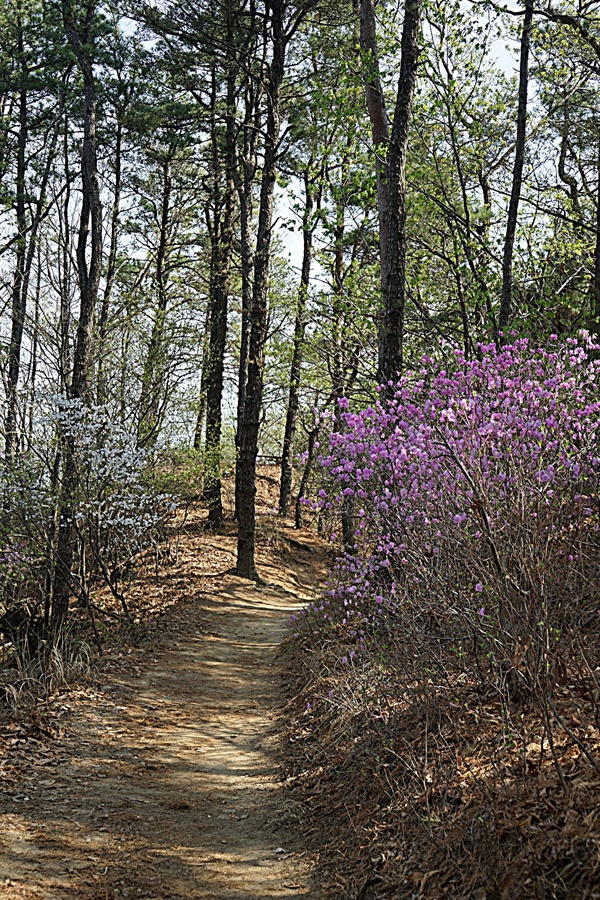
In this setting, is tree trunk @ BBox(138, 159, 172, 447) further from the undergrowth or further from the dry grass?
the dry grass

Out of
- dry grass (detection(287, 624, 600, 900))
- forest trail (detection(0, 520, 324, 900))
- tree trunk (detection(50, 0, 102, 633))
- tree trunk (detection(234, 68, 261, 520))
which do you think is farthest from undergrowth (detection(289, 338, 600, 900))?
tree trunk (detection(234, 68, 261, 520))

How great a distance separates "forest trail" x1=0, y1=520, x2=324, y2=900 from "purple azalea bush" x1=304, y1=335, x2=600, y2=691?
1492 millimetres

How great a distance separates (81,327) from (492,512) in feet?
22.1

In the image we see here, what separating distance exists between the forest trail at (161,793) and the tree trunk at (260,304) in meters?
4.42

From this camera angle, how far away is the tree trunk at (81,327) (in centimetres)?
917

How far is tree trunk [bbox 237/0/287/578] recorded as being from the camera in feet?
41.2

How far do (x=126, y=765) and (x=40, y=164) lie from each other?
14.8 metres

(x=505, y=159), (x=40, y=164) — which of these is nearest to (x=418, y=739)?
(x=505, y=159)

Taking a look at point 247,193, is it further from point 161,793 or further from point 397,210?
point 161,793

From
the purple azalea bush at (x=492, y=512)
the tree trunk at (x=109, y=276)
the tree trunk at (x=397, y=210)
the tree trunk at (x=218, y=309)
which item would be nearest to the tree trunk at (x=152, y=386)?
the tree trunk at (x=109, y=276)

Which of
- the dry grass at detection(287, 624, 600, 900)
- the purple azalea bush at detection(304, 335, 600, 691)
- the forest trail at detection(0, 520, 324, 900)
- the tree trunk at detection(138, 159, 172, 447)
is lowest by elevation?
the forest trail at detection(0, 520, 324, 900)

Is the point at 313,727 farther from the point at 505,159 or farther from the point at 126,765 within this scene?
the point at 505,159

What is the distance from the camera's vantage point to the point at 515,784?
3268 millimetres

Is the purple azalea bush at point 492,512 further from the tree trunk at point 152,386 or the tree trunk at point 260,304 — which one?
the tree trunk at point 260,304
